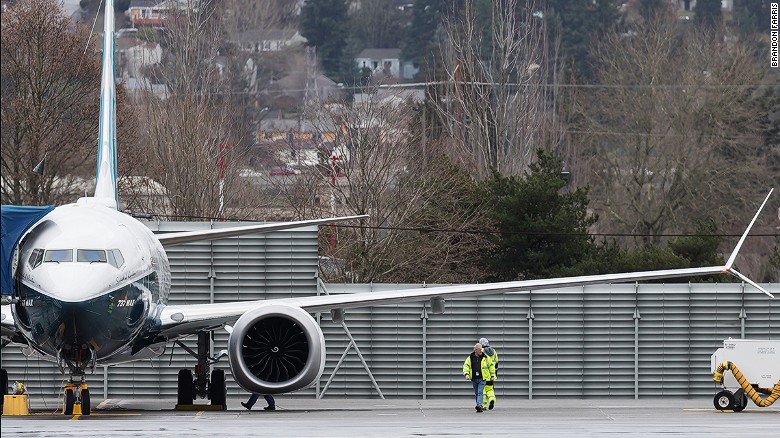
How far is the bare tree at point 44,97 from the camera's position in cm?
4050

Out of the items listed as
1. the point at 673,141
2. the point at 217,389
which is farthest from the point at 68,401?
the point at 673,141

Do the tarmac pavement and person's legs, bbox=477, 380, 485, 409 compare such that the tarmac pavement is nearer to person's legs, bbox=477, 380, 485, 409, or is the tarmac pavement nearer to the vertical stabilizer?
person's legs, bbox=477, 380, 485, 409

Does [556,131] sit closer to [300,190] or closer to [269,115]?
[300,190]

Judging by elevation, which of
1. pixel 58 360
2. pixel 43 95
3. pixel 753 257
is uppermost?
pixel 43 95

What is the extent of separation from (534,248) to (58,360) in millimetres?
30246

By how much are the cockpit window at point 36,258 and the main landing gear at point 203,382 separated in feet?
17.0

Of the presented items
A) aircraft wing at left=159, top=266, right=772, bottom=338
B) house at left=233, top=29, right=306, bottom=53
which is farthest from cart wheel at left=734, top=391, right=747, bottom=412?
house at left=233, top=29, right=306, bottom=53

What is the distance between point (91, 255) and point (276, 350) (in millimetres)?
3997

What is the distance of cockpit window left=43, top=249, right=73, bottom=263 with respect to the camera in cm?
2348

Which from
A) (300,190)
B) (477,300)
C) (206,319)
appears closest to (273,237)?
(477,300)

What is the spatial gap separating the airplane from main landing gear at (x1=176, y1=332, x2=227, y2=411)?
3cm

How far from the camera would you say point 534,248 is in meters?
52.8

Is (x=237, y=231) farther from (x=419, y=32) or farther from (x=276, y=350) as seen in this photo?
(x=419, y=32)

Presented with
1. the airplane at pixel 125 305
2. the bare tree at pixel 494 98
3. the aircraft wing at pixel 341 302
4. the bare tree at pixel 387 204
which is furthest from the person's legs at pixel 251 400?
the bare tree at pixel 494 98
